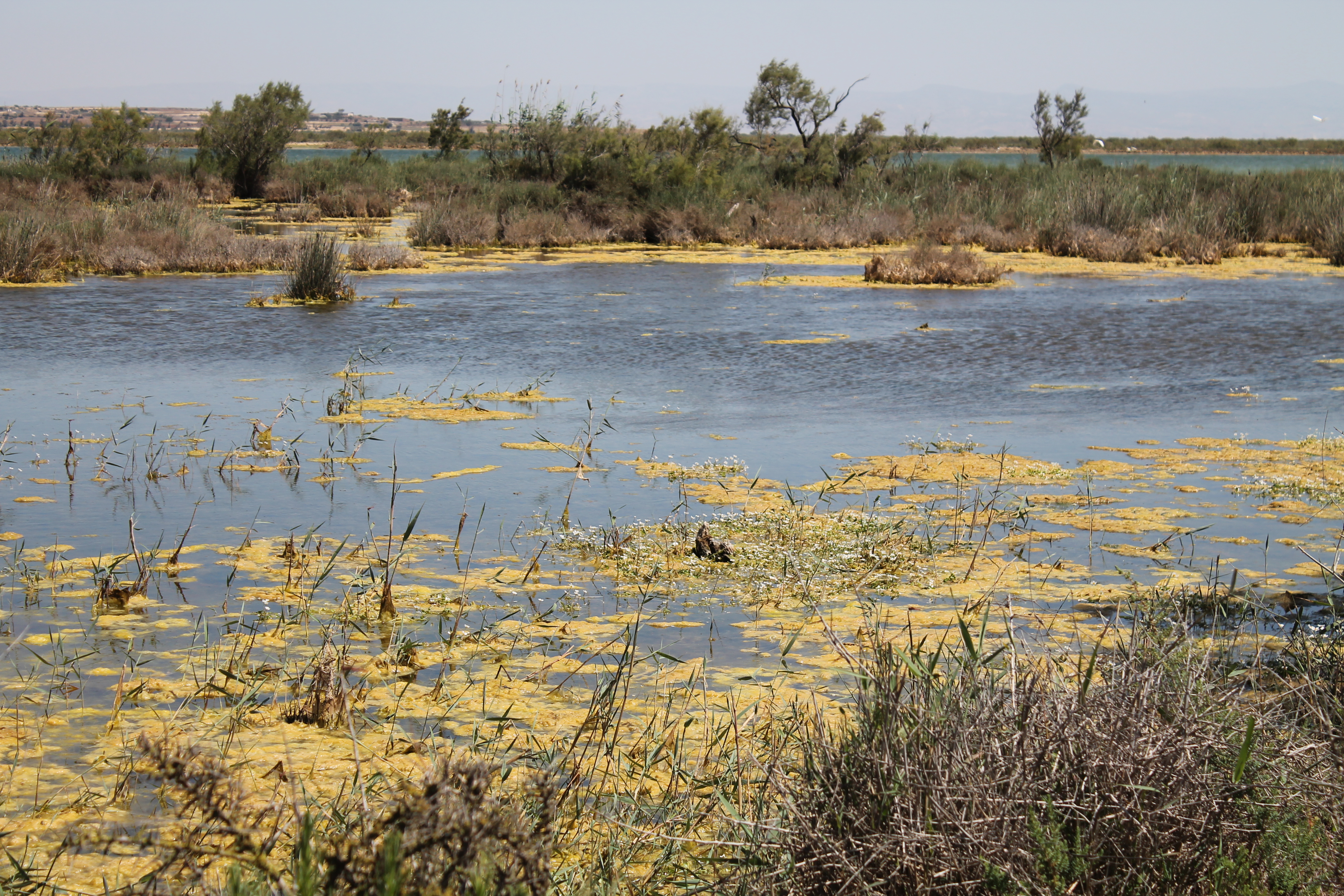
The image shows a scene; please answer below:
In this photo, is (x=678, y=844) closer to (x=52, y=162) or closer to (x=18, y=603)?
(x=18, y=603)

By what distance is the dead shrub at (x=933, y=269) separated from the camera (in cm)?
2003

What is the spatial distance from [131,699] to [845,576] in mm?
3208

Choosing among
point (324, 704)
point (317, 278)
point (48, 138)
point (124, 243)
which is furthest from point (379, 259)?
point (48, 138)

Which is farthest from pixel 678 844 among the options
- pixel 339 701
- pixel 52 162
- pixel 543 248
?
pixel 52 162

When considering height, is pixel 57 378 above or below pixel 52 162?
below

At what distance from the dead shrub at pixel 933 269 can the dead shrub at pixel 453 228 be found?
877 cm

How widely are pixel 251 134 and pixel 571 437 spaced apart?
30.0 meters

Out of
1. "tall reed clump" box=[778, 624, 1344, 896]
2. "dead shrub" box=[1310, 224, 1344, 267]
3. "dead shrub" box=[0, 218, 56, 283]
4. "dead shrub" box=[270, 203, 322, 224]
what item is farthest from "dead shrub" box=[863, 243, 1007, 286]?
"tall reed clump" box=[778, 624, 1344, 896]

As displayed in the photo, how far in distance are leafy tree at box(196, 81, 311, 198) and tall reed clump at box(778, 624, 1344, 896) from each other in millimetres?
35484

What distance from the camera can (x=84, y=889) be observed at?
3.28 m

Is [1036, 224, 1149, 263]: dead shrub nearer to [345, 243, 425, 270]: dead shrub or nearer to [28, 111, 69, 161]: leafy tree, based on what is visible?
[345, 243, 425, 270]: dead shrub

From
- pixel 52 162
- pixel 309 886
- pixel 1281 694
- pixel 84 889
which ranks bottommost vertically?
pixel 84 889

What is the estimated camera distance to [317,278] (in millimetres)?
16719

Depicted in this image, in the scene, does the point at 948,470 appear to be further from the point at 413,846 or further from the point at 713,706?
the point at 413,846
